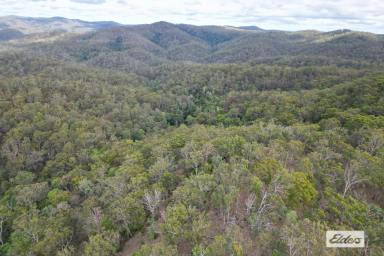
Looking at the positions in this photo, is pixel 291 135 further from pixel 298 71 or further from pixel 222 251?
pixel 298 71

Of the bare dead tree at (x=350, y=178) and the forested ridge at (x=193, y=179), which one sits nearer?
the forested ridge at (x=193, y=179)

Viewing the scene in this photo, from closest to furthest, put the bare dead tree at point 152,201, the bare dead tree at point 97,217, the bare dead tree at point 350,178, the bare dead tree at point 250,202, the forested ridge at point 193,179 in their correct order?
the forested ridge at point 193,179
the bare dead tree at point 250,202
the bare dead tree at point 152,201
the bare dead tree at point 97,217
the bare dead tree at point 350,178

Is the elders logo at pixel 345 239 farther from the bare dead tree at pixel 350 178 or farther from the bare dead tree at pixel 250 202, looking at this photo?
the bare dead tree at pixel 350 178

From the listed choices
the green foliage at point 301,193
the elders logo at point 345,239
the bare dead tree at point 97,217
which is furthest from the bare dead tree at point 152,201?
the elders logo at point 345,239

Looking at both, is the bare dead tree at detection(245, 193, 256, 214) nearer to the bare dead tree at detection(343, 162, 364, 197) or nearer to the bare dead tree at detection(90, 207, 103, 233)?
the bare dead tree at detection(343, 162, 364, 197)

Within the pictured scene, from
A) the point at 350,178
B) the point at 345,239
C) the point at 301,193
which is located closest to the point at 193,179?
the point at 301,193

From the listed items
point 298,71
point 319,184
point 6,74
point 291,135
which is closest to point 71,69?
point 6,74

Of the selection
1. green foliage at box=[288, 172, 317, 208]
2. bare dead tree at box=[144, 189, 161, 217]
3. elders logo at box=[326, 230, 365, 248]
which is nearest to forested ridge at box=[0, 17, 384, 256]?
green foliage at box=[288, 172, 317, 208]

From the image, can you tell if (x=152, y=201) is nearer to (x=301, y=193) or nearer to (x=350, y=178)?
(x=301, y=193)
